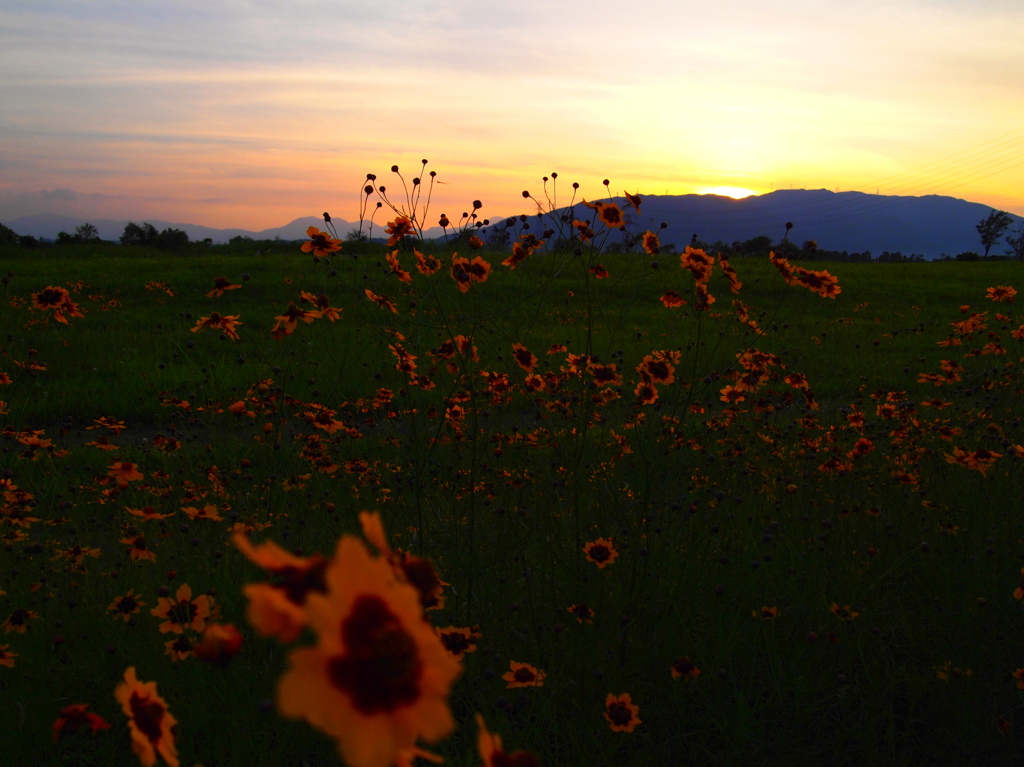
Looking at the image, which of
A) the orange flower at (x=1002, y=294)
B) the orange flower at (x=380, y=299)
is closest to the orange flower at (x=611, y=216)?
the orange flower at (x=380, y=299)

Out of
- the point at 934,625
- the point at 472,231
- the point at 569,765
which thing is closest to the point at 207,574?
the point at 569,765

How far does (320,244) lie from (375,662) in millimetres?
2953

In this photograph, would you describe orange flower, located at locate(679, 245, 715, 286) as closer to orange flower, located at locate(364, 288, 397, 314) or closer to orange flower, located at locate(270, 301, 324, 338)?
orange flower, located at locate(364, 288, 397, 314)

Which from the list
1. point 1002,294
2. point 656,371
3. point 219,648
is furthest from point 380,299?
point 1002,294

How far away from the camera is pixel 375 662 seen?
22.3 inches

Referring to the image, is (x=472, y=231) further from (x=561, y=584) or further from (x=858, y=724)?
(x=858, y=724)

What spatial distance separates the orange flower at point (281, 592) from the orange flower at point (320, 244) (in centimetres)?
275

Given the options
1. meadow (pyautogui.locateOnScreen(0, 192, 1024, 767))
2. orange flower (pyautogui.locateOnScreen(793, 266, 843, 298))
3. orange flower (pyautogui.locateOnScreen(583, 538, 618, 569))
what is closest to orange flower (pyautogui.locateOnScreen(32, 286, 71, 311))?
meadow (pyautogui.locateOnScreen(0, 192, 1024, 767))

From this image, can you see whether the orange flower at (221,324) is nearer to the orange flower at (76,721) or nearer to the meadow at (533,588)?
the meadow at (533,588)

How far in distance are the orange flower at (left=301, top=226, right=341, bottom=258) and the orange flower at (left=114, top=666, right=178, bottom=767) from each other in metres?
2.47

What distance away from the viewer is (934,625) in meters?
2.26

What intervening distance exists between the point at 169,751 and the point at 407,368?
198 centimetres

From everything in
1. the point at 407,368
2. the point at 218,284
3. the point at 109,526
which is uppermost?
the point at 218,284

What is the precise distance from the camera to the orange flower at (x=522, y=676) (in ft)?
5.70
